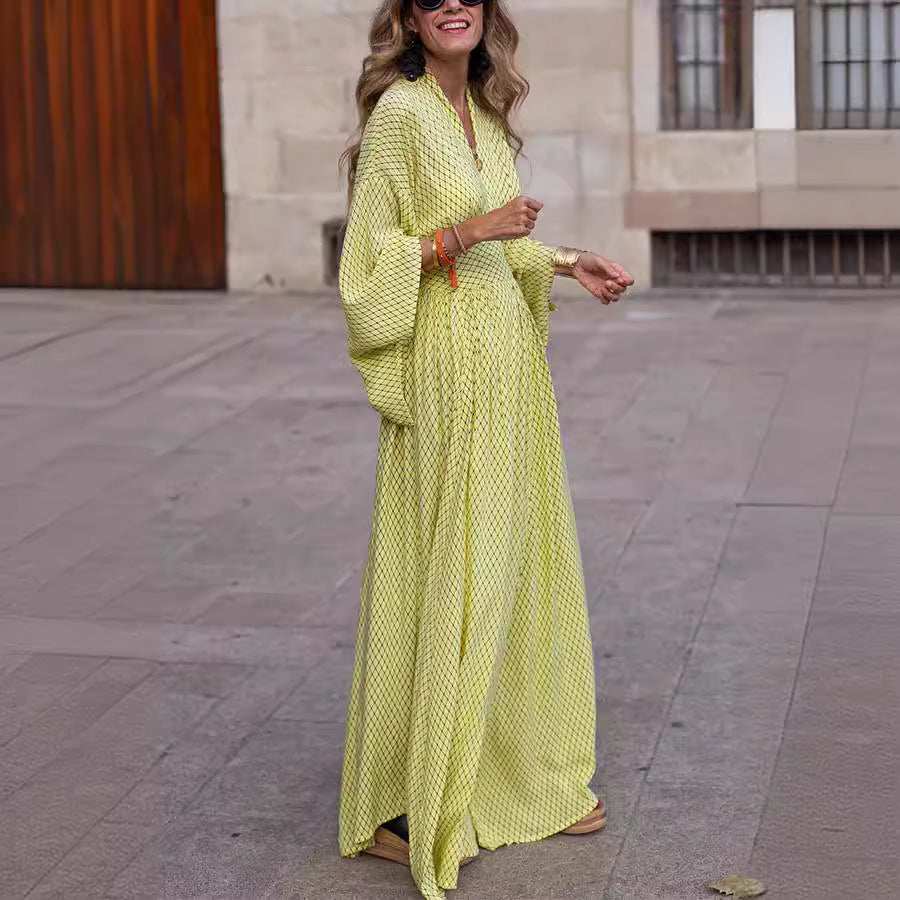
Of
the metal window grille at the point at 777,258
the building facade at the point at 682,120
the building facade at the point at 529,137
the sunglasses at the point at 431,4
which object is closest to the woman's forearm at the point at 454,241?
the sunglasses at the point at 431,4

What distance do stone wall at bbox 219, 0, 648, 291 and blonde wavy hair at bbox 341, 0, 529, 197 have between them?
749cm

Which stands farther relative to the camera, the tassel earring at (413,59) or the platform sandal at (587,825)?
the platform sandal at (587,825)

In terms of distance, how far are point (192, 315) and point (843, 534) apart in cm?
588

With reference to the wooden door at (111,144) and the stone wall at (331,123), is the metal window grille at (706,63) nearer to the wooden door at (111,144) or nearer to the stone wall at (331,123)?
the stone wall at (331,123)

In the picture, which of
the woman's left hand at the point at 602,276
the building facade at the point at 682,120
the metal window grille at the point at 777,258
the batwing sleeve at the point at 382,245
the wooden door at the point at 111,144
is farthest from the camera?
the wooden door at the point at 111,144

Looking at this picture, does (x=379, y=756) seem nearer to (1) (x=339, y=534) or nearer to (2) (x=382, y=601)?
(2) (x=382, y=601)

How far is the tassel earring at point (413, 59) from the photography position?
13.9 feet

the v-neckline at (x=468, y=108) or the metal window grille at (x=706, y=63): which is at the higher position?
the metal window grille at (x=706, y=63)

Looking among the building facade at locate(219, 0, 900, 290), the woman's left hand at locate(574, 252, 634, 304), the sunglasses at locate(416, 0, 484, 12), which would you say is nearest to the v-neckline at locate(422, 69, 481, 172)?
the sunglasses at locate(416, 0, 484, 12)

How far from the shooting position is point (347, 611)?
6.34 metres

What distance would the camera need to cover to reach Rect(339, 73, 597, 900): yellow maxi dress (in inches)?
165

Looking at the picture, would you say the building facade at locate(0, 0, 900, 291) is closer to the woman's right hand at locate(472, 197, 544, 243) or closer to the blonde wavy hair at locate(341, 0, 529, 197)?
the blonde wavy hair at locate(341, 0, 529, 197)

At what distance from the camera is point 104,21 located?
12.5 metres

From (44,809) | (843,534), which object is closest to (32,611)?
(44,809)
